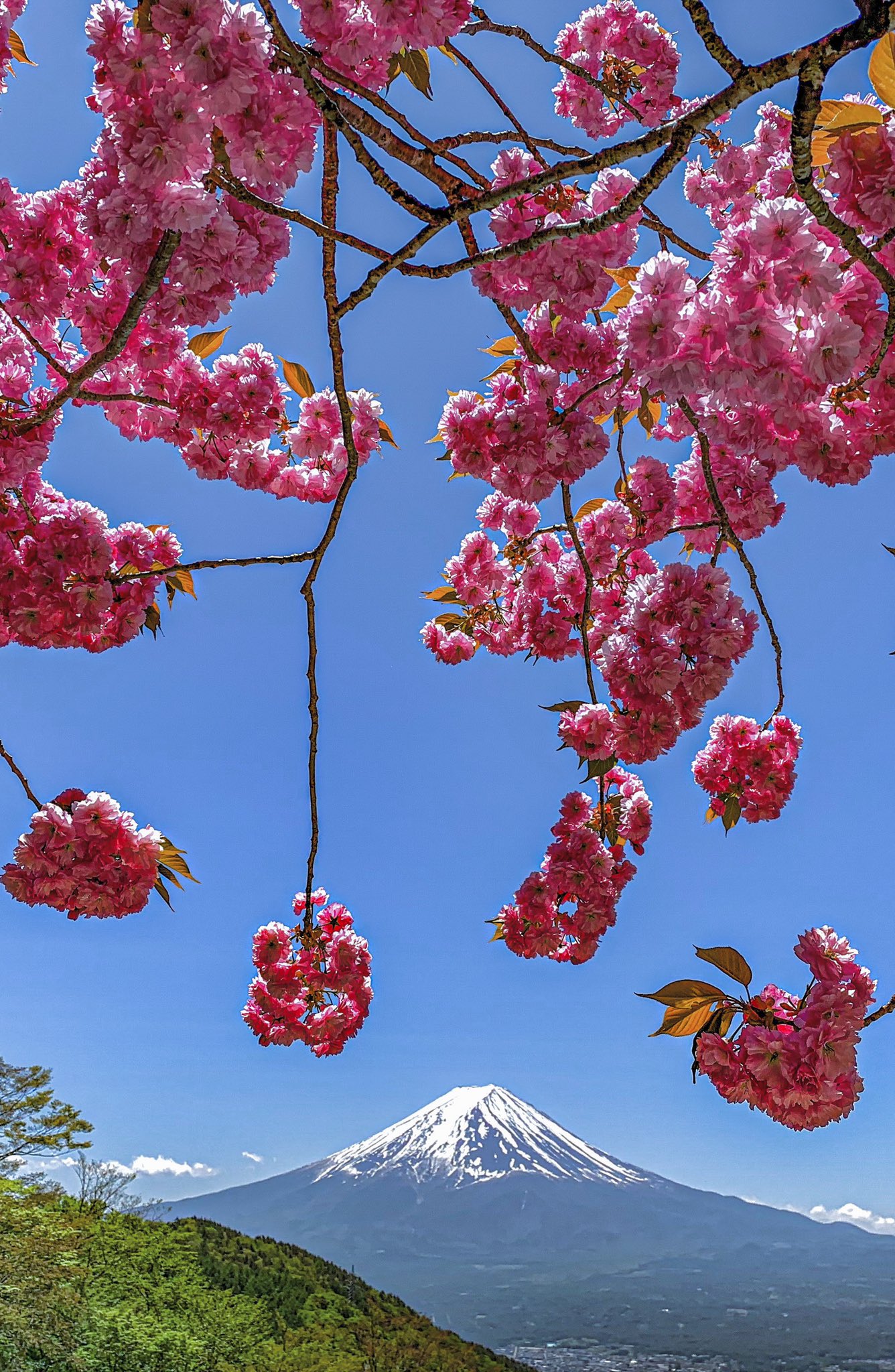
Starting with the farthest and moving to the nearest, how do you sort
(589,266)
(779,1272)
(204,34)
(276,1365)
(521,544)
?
(779,1272)
(276,1365)
(521,544)
(589,266)
(204,34)

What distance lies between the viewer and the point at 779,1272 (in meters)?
112

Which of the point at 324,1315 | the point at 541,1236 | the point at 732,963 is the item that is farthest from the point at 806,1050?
the point at 541,1236

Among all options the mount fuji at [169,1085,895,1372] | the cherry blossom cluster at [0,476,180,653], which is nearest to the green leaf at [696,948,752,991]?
the cherry blossom cluster at [0,476,180,653]

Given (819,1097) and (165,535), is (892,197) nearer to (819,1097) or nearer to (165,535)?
(819,1097)

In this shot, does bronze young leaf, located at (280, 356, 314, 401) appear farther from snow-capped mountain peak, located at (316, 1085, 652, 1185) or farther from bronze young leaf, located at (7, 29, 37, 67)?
snow-capped mountain peak, located at (316, 1085, 652, 1185)

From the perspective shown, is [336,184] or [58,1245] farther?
[58,1245]

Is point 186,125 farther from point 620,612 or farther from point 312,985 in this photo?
point 312,985

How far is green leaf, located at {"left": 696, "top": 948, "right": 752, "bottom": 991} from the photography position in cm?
117

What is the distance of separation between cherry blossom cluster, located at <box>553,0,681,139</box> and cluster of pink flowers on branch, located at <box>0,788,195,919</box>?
7.02 ft

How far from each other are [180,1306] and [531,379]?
20585 millimetres

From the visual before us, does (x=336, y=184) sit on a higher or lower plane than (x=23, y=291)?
lower

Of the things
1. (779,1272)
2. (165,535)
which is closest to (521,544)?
(165,535)

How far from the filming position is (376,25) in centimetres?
108

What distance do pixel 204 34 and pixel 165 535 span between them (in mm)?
1333
